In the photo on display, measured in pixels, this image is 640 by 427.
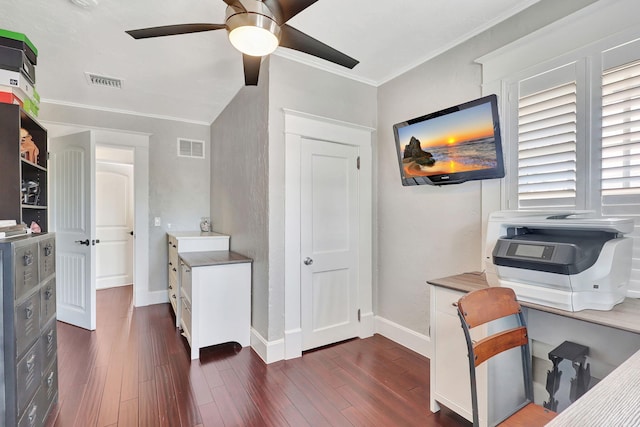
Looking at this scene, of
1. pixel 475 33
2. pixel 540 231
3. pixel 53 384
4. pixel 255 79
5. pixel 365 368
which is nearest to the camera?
pixel 540 231

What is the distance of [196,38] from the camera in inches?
92.0

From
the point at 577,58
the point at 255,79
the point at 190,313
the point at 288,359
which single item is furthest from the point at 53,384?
the point at 577,58

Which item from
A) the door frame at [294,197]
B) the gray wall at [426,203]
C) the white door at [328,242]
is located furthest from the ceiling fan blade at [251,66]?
the gray wall at [426,203]

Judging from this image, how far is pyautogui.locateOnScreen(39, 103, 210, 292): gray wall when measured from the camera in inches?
160

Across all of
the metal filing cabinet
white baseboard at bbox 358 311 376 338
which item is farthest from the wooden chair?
the metal filing cabinet

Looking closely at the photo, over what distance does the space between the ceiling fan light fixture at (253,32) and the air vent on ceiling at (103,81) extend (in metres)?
2.33

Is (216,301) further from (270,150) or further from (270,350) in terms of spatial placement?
(270,150)

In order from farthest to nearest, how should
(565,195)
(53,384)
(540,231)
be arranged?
1. (53,384)
2. (565,195)
3. (540,231)

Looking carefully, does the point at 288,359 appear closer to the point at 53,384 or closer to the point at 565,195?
the point at 53,384

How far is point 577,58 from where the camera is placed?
5.58 ft

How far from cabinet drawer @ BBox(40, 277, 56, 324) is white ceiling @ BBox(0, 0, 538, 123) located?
184 centimetres

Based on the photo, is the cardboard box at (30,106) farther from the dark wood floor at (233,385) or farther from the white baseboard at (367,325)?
the white baseboard at (367,325)

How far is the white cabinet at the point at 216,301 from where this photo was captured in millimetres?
2607

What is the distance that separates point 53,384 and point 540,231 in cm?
315
